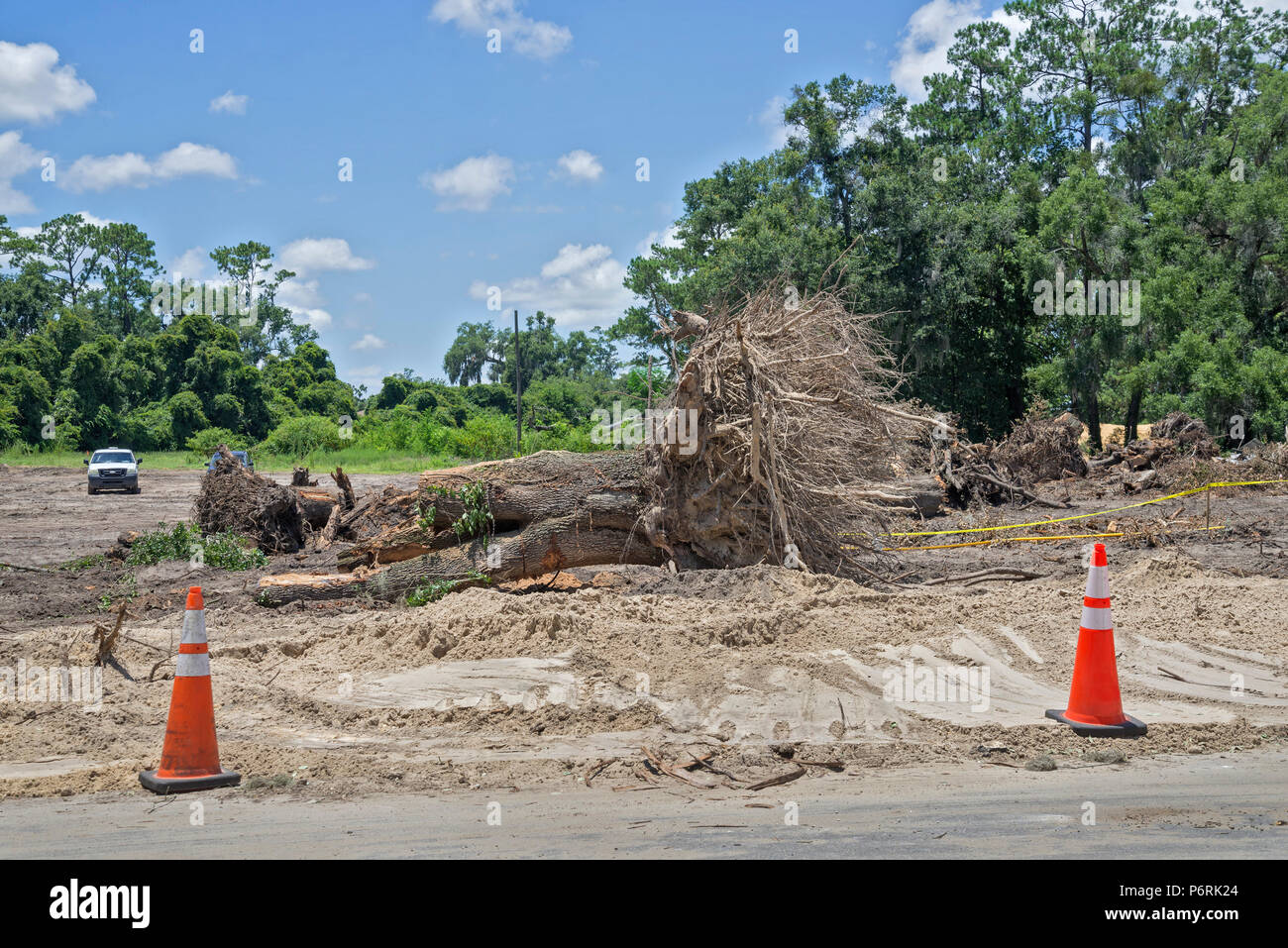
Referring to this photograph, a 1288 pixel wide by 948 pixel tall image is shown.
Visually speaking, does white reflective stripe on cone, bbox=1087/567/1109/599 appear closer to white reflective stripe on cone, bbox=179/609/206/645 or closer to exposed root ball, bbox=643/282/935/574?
exposed root ball, bbox=643/282/935/574

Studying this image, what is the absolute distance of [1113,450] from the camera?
968 inches

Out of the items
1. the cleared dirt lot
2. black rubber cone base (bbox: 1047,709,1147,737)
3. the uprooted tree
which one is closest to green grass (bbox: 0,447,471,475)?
the uprooted tree

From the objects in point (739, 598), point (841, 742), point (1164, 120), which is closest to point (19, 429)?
point (739, 598)

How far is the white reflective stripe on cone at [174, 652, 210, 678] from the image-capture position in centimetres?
513

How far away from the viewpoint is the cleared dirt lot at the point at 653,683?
213 inches

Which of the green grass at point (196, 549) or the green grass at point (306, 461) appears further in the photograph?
the green grass at point (306, 461)

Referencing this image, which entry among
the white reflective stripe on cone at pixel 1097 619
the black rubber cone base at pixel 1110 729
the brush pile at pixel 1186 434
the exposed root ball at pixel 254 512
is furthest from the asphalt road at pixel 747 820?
the brush pile at pixel 1186 434

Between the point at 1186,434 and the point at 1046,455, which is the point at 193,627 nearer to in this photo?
the point at 1046,455

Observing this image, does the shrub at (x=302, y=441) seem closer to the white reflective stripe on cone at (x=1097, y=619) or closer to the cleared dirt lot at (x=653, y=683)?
the cleared dirt lot at (x=653, y=683)

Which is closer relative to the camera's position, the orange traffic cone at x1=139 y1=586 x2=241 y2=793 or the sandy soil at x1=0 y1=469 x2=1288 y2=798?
the orange traffic cone at x1=139 y1=586 x2=241 y2=793

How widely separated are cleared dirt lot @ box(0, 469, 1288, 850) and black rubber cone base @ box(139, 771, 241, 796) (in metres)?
0.09

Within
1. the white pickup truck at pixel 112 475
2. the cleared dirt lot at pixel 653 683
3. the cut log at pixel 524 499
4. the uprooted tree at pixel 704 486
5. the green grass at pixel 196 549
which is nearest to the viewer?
the cleared dirt lot at pixel 653 683

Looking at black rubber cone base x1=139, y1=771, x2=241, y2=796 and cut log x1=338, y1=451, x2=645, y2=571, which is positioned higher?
cut log x1=338, y1=451, x2=645, y2=571

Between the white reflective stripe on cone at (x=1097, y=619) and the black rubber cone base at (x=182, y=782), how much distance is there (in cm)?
497
